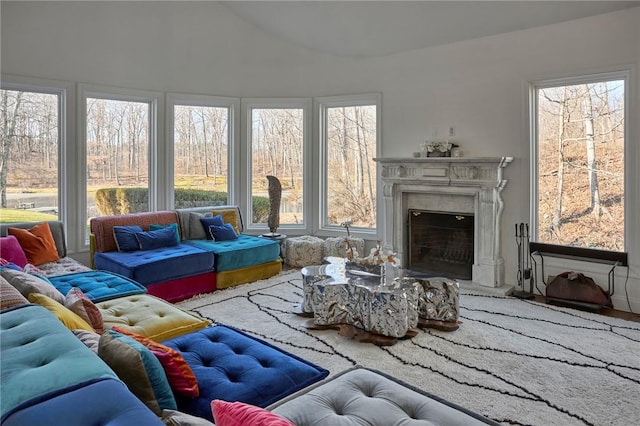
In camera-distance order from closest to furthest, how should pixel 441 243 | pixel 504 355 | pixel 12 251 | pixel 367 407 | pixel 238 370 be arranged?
pixel 367 407, pixel 238 370, pixel 504 355, pixel 12 251, pixel 441 243

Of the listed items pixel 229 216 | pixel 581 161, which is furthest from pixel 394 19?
pixel 229 216

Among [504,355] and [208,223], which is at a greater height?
[208,223]

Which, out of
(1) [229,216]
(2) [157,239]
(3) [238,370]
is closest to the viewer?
(3) [238,370]

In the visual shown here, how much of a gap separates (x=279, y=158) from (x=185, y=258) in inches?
108

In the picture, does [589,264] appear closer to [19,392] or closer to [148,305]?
[148,305]

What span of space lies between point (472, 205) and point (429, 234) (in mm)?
749

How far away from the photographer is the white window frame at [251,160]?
6652mm

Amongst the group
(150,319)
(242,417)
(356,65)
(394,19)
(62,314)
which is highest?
(394,19)

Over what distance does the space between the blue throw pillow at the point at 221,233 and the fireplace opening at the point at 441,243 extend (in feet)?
8.10

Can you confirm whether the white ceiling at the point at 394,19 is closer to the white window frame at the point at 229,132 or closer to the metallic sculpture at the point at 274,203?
the white window frame at the point at 229,132

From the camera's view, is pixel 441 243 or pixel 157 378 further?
pixel 441 243

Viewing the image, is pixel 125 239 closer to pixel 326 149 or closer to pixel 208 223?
pixel 208 223

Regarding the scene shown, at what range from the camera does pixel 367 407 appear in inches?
69.2

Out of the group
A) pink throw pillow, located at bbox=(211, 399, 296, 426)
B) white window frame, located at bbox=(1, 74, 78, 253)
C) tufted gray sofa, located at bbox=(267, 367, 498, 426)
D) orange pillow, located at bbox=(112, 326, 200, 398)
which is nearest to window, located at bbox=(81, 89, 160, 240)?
white window frame, located at bbox=(1, 74, 78, 253)
